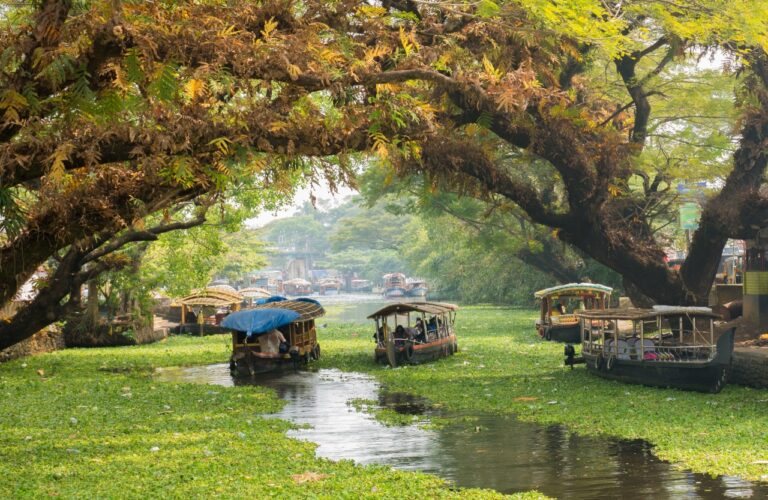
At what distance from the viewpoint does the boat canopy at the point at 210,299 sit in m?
39.7

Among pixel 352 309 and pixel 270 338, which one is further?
pixel 352 309

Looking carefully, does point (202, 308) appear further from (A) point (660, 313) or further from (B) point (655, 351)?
(A) point (660, 313)

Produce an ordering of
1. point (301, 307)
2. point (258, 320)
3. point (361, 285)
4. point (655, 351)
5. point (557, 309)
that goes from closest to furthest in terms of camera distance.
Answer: point (655, 351), point (258, 320), point (301, 307), point (557, 309), point (361, 285)

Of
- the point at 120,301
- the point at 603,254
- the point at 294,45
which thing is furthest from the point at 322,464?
the point at 120,301

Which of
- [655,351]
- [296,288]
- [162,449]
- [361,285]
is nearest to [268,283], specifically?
[296,288]

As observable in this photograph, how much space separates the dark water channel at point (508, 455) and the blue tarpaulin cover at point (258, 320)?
6.00m

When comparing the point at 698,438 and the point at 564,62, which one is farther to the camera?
the point at 564,62

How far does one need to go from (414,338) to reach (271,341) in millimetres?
3972

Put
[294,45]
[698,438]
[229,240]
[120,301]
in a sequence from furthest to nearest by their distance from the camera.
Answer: [229,240], [120,301], [698,438], [294,45]

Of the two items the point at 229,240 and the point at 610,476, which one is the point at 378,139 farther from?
the point at 229,240

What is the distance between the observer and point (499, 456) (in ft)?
40.8

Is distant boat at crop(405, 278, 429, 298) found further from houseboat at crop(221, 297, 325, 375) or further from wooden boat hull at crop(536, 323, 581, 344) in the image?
houseboat at crop(221, 297, 325, 375)

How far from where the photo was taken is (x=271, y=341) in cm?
2483

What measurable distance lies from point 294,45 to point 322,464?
526 centimetres
